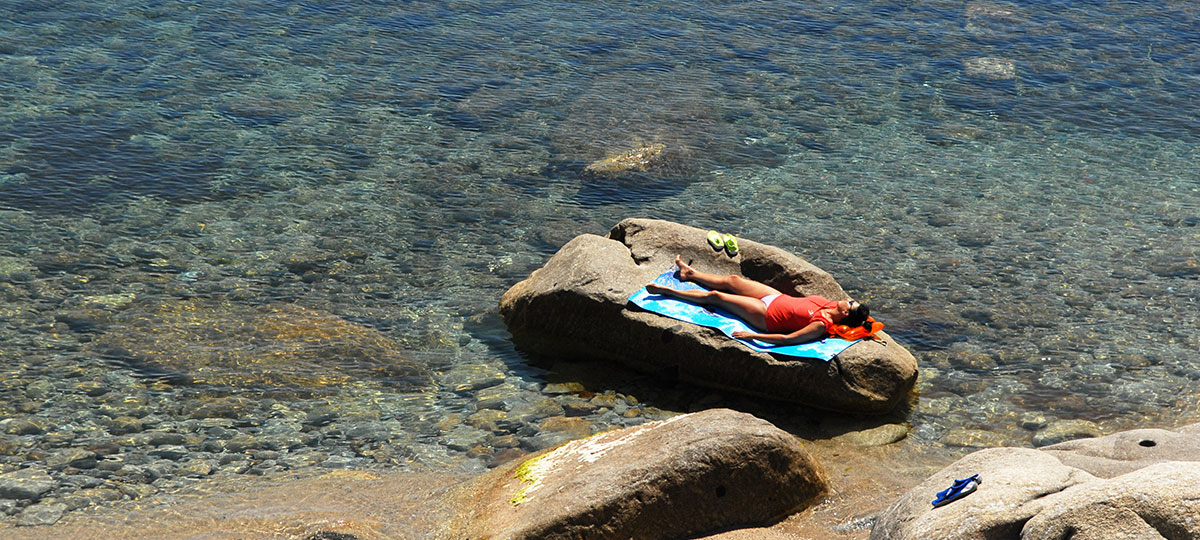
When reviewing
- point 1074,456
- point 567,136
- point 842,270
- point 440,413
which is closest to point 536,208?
point 567,136

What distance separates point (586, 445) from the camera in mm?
8547

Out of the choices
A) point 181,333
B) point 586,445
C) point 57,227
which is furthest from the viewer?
point 57,227

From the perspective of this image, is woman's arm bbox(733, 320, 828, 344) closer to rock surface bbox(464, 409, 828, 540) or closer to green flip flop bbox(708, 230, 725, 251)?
green flip flop bbox(708, 230, 725, 251)

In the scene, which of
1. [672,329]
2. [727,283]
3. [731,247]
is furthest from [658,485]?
[731,247]

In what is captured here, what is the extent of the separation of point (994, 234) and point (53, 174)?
43.9ft

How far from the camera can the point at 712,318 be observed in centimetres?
1097

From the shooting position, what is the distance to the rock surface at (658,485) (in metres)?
7.51

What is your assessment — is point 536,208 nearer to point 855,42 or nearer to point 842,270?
point 842,270

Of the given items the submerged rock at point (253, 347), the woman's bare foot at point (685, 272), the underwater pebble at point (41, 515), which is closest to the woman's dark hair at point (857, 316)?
the woman's bare foot at point (685, 272)

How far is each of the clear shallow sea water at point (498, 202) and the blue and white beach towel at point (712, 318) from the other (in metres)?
0.67

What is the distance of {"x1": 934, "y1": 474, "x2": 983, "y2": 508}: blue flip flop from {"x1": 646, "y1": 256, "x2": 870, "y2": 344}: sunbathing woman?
3.95 m

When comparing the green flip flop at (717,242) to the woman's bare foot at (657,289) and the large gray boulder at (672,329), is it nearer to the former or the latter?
the large gray boulder at (672,329)

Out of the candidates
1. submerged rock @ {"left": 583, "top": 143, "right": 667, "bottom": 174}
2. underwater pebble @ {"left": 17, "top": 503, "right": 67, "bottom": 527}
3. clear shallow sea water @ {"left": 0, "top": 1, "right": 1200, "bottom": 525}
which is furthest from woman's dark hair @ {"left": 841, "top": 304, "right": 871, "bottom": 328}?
underwater pebble @ {"left": 17, "top": 503, "right": 67, "bottom": 527}

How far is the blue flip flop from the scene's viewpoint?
257 inches
